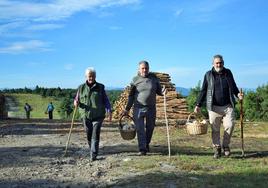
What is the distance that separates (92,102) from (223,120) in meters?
2.83

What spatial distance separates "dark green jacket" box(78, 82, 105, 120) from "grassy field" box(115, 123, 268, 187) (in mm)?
1377

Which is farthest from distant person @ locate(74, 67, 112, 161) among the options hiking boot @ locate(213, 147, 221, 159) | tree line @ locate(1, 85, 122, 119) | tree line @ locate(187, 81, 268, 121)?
tree line @ locate(1, 85, 122, 119)

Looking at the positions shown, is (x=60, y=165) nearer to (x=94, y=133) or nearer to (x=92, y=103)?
(x=94, y=133)

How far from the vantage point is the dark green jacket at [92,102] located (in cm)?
1092

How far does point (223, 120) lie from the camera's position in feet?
35.3

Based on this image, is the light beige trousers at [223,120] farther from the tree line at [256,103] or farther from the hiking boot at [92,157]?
the tree line at [256,103]

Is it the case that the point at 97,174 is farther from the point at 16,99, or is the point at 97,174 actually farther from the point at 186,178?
the point at 16,99

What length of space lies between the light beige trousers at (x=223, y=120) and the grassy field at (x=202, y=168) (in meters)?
0.39

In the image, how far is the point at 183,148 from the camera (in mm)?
12734

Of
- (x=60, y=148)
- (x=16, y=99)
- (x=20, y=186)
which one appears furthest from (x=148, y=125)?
(x=16, y=99)

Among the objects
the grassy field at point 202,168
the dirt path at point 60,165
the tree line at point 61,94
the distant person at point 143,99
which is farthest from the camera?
the tree line at point 61,94

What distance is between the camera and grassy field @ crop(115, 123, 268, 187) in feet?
26.1

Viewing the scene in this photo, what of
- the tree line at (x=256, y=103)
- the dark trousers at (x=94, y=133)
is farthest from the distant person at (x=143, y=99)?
the tree line at (x=256, y=103)

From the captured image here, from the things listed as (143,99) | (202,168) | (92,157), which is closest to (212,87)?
(143,99)
